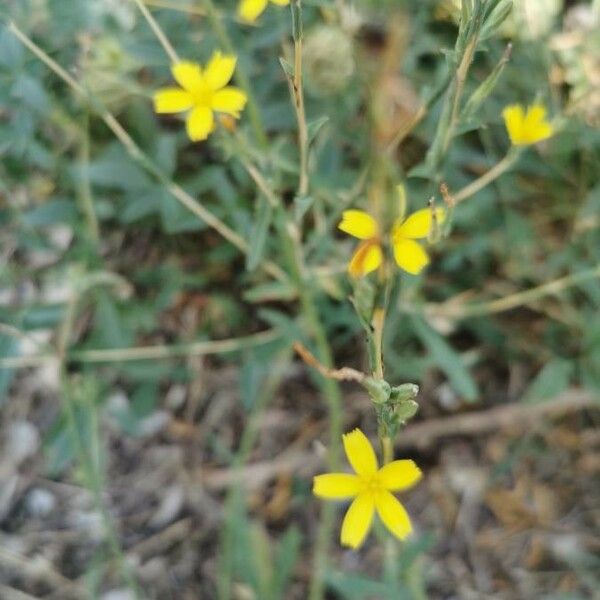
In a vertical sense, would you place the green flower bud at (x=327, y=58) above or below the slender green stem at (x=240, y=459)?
above

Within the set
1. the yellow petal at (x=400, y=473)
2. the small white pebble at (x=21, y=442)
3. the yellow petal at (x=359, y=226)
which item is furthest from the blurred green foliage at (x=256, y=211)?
the yellow petal at (x=400, y=473)

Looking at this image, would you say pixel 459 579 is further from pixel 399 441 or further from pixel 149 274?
pixel 149 274

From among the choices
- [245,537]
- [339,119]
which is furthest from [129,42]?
[245,537]

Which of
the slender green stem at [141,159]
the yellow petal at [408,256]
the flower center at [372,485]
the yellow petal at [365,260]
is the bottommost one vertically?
the flower center at [372,485]

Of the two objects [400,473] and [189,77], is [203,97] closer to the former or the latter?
[189,77]

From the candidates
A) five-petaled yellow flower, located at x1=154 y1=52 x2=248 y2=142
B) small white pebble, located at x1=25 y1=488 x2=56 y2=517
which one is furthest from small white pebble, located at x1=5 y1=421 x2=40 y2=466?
five-petaled yellow flower, located at x1=154 y1=52 x2=248 y2=142

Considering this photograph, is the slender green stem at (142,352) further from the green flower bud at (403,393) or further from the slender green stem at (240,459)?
the green flower bud at (403,393)

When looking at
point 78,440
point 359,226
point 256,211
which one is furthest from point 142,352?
point 359,226
